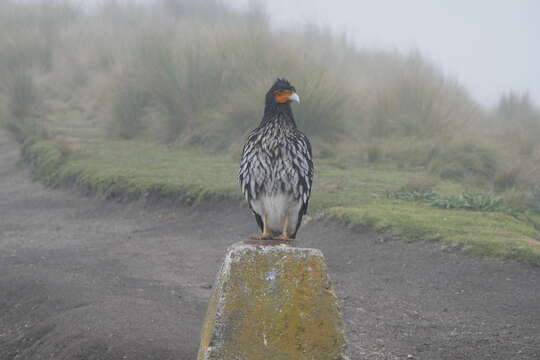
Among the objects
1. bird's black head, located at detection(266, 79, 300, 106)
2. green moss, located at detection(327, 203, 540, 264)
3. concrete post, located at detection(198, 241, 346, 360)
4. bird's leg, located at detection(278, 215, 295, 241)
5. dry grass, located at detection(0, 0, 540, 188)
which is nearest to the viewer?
concrete post, located at detection(198, 241, 346, 360)

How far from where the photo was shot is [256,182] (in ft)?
12.4

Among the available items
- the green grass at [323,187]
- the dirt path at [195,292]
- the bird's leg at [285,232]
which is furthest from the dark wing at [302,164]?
the green grass at [323,187]

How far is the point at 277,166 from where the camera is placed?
3723 mm

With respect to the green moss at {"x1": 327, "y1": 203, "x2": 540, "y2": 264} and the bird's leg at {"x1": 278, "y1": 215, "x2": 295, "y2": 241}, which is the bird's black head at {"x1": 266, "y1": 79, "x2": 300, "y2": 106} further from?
the green moss at {"x1": 327, "y1": 203, "x2": 540, "y2": 264}

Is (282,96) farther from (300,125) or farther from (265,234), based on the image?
(300,125)

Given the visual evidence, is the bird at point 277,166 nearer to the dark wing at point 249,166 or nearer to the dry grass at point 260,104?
the dark wing at point 249,166

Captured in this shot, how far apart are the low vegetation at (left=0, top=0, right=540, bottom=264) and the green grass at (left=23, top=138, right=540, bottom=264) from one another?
0.02 meters

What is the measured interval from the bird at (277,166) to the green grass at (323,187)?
2.70m

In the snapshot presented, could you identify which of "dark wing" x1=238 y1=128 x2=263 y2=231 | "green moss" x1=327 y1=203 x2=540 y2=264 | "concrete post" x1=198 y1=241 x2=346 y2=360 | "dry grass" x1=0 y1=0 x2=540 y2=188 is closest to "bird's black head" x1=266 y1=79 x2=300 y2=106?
"dark wing" x1=238 y1=128 x2=263 y2=231

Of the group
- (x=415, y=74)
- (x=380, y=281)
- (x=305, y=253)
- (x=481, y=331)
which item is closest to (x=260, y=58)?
(x=415, y=74)

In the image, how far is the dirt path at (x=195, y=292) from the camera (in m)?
4.39

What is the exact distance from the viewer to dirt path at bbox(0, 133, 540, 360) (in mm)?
4395

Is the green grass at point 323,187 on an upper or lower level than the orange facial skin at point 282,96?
lower

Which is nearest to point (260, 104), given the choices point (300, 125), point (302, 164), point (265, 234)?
point (300, 125)
